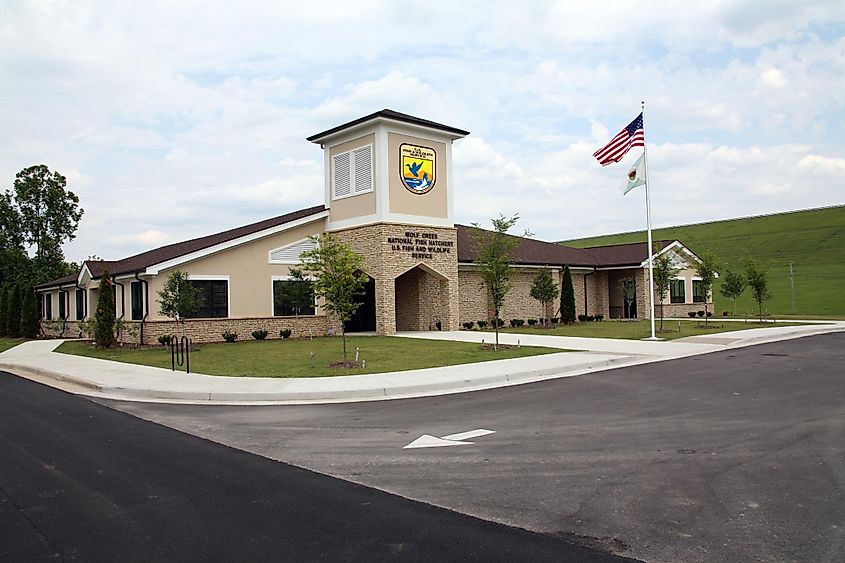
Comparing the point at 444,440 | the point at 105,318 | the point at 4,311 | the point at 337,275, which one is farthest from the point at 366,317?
the point at 444,440

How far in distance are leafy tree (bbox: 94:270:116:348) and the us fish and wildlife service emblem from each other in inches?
507

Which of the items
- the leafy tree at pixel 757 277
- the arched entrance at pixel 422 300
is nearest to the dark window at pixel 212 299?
the arched entrance at pixel 422 300

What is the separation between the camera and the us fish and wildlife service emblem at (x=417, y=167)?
31.3 m

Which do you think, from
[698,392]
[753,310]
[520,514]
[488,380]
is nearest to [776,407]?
[698,392]

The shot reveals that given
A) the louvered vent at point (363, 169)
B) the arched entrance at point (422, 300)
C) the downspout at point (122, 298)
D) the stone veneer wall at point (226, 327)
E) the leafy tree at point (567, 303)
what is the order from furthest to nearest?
1. the leafy tree at point (567, 303)
2. the arched entrance at point (422, 300)
3. the louvered vent at point (363, 169)
4. the downspout at point (122, 298)
5. the stone veneer wall at point (226, 327)

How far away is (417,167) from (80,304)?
2032 cm

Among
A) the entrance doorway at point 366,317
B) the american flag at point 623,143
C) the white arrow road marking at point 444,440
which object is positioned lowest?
the white arrow road marking at point 444,440

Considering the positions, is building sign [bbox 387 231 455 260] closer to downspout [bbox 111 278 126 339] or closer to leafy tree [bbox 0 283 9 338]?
downspout [bbox 111 278 126 339]

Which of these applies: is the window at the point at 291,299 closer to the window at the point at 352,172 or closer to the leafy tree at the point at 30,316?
the window at the point at 352,172

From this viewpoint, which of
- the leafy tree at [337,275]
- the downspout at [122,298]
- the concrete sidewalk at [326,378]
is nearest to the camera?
the concrete sidewalk at [326,378]

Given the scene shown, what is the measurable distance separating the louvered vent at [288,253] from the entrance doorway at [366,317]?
14.5 feet

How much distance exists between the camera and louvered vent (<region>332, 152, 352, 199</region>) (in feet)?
106

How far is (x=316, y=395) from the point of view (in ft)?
45.6

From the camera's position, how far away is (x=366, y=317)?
35.6 m
